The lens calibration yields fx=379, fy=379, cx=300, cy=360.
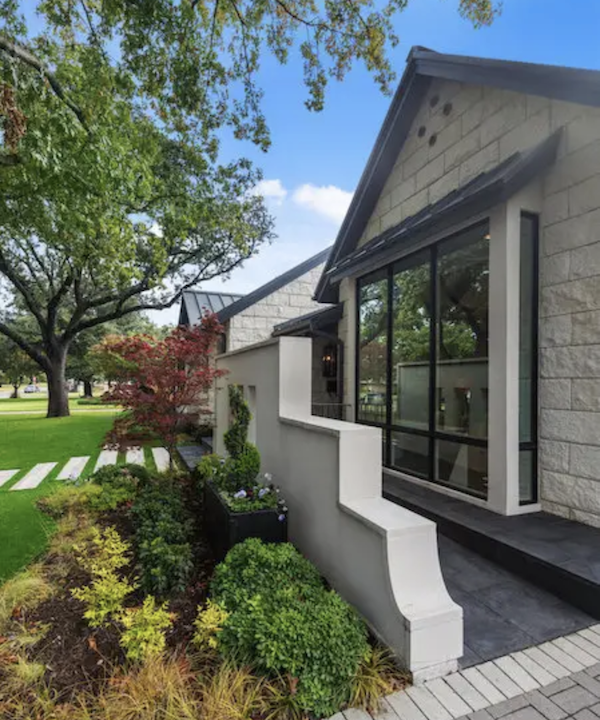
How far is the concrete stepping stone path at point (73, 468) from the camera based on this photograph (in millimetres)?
7902

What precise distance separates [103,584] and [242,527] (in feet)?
4.15

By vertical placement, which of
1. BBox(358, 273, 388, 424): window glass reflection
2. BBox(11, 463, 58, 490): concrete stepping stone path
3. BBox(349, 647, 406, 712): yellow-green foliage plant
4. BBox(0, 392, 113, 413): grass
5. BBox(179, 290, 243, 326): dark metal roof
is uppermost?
BBox(179, 290, 243, 326): dark metal roof

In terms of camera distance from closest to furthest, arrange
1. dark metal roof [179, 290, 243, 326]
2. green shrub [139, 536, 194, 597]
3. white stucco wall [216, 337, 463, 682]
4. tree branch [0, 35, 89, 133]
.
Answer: white stucco wall [216, 337, 463, 682] < green shrub [139, 536, 194, 597] < tree branch [0, 35, 89, 133] < dark metal roof [179, 290, 243, 326]

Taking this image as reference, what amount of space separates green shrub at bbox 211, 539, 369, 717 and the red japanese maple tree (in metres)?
3.84

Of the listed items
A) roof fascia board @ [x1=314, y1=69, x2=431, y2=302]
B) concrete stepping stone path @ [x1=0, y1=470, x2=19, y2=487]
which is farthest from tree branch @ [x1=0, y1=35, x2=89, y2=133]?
concrete stepping stone path @ [x1=0, y1=470, x2=19, y2=487]

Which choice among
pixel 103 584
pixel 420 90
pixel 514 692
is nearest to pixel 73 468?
pixel 103 584

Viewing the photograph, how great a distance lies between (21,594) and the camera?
135 inches

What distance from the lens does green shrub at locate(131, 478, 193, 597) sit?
3520mm

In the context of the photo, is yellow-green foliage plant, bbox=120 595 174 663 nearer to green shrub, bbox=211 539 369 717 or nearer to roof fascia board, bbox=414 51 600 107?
green shrub, bbox=211 539 369 717

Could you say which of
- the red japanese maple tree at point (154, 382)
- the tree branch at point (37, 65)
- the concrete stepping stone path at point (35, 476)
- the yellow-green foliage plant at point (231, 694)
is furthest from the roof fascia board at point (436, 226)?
the concrete stepping stone path at point (35, 476)

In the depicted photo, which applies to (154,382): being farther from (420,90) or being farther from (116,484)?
(420,90)

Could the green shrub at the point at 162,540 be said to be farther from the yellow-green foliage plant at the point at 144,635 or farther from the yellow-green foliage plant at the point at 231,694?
the yellow-green foliage plant at the point at 231,694

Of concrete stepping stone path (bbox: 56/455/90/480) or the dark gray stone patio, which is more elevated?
the dark gray stone patio

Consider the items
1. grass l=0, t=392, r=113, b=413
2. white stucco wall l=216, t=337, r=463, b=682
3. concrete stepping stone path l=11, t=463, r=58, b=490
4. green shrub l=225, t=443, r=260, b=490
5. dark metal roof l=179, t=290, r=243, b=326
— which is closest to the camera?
white stucco wall l=216, t=337, r=463, b=682
